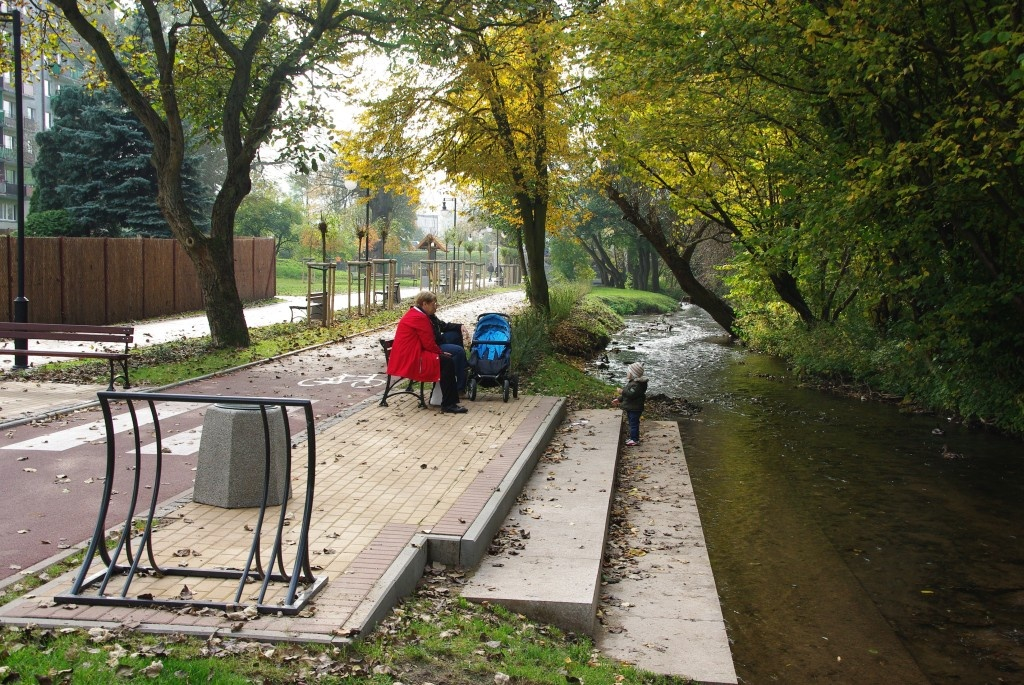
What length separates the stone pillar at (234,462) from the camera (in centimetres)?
802

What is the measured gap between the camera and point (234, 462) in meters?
8.06

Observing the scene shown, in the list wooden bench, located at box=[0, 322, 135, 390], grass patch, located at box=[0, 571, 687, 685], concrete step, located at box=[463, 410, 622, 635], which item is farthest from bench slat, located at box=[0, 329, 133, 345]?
grass patch, located at box=[0, 571, 687, 685]

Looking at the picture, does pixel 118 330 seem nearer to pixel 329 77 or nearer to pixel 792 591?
pixel 329 77

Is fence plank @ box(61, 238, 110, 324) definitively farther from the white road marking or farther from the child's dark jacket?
the child's dark jacket

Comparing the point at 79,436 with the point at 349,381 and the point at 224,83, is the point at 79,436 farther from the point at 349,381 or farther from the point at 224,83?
the point at 224,83

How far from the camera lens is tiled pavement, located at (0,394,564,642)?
17.7ft

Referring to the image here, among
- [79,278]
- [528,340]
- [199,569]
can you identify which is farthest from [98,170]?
[199,569]

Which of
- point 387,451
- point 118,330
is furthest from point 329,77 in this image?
point 387,451

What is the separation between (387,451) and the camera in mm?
10586

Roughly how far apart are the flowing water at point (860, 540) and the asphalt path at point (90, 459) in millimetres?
5050

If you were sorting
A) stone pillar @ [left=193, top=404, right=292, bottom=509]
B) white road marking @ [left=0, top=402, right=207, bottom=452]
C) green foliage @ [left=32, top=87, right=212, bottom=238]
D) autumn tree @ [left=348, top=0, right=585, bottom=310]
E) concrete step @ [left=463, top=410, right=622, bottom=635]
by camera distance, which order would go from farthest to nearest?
green foliage @ [left=32, top=87, right=212, bottom=238] → autumn tree @ [left=348, top=0, right=585, bottom=310] → white road marking @ [left=0, top=402, right=207, bottom=452] → stone pillar @ [left=193, top=404, right=292, bottom=509] → concrete step @ [left=463, top=410, right=622, bottom=635]

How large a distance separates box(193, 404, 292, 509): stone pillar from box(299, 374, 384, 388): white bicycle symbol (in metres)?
7.87

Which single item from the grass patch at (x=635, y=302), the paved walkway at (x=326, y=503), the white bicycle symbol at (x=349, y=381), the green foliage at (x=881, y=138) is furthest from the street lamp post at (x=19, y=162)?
the grass patch at (x=635, y=302)

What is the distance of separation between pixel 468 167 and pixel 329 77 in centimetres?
361
